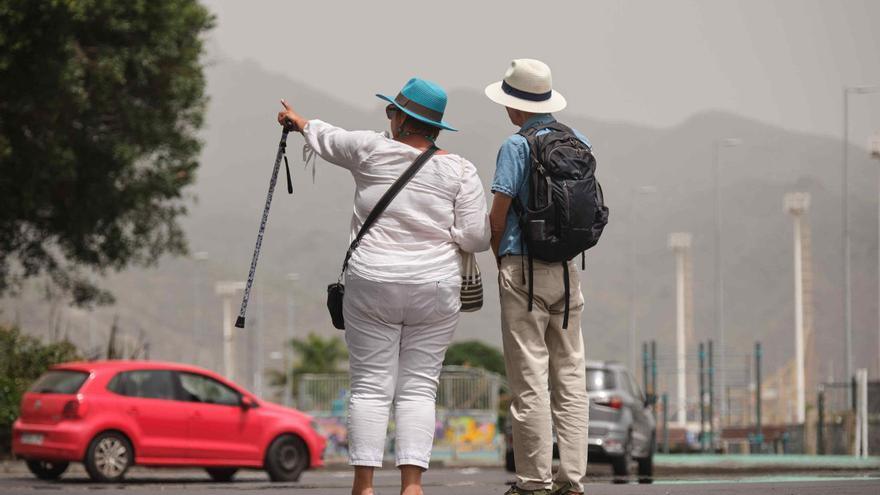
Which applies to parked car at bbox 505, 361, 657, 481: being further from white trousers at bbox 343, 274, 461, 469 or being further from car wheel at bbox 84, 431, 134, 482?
white trousers at bbox 343, 274, 461, 469

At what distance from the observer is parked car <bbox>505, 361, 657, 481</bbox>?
2111 centimetres

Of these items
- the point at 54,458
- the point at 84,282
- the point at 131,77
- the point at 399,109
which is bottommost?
the point at 54,458

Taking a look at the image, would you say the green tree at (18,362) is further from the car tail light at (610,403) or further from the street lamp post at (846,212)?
the street lamp post at (846,212)

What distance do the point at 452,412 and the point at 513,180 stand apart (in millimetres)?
27931

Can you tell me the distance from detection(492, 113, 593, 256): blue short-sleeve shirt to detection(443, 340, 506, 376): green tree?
90912mm

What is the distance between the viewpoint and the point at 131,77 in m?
29.8

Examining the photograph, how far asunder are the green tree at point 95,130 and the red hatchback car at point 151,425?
8246 mm

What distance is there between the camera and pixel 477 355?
10219 centimetres

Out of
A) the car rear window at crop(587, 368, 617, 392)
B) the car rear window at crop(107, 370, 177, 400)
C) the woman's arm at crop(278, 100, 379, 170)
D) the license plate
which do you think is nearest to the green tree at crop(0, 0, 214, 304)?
the car rear window at crop(107, 370, 177, 400)

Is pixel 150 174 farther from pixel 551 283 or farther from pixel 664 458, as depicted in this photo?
pixel 551 283

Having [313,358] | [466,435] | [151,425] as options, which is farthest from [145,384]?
[313,358]

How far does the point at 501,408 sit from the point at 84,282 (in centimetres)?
2843

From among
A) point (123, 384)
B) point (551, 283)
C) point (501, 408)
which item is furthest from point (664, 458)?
point (501, 408)

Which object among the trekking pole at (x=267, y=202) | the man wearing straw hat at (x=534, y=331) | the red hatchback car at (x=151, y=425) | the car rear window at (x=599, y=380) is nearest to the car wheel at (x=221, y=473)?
the red hatchback car at (x=151, y=425)
